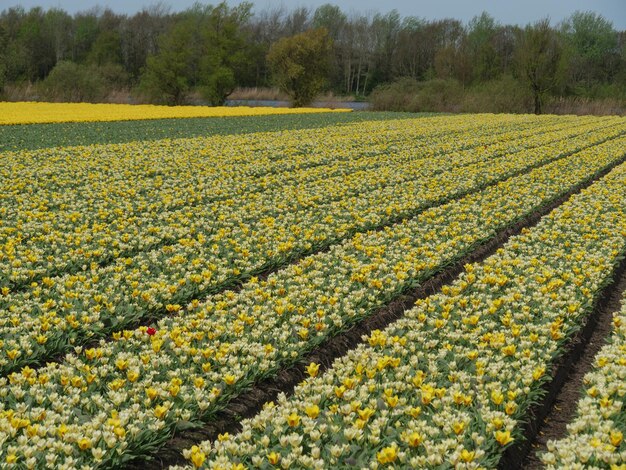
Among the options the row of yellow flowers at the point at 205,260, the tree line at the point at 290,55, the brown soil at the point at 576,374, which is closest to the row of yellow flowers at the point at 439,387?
the brown soil at the point at 576,374

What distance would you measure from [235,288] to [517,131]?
89.5 feet

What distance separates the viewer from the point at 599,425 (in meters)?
4.52

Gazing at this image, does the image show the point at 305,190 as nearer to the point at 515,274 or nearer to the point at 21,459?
the point at 515,274

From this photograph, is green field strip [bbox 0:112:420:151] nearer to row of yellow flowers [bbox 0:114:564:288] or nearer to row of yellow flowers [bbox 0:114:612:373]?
row of yellow flowers [bbox 0:114:564:288]

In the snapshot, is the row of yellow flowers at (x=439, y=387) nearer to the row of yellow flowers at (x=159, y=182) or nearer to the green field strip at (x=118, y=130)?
the row of yellow flowers at (x=159, y=182)

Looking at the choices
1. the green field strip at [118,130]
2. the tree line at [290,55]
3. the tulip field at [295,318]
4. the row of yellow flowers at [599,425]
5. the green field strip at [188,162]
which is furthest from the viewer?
the tree line at [290,55]

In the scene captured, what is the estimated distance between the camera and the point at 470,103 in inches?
2142

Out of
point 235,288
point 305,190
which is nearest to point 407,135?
point 305,190

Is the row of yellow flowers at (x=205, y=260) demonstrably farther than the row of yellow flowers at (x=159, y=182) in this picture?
No

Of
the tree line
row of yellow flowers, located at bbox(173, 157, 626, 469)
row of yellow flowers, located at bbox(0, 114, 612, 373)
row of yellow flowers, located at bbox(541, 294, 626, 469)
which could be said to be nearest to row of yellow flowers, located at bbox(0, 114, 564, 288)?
row of yellow flowers, located at bbox(0, 114, 612, 373)

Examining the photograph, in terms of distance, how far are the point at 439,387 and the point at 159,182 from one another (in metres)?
10.8

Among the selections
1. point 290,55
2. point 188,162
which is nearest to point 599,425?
point 188,162

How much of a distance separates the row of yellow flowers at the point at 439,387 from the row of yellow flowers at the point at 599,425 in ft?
0.21

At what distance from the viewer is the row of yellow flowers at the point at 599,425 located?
411cm
